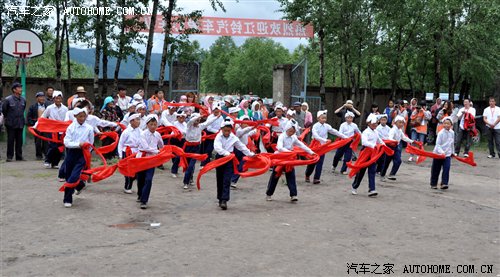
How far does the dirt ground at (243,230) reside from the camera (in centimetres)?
674

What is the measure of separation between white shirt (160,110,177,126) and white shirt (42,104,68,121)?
238 cm

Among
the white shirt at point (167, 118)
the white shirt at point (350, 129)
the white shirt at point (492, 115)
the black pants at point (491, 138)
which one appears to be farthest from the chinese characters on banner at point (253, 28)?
the white shirt at point (167, 118)

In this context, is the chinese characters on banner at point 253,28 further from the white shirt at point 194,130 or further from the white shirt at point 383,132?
the white shirt at point 194,130

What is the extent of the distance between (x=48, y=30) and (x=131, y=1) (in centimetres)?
389

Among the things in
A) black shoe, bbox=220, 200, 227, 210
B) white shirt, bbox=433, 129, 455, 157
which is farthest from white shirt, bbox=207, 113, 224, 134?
white shirt, bbox=433, 129, 455, 157

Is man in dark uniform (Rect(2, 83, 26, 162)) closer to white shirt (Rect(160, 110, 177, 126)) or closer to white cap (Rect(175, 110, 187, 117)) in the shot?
white shirt (Rect(160, 110, 177, 126))

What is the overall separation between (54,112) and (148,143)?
4394 millimetres

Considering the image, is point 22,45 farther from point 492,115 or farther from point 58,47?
point 492,115

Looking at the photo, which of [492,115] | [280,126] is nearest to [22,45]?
[280,126]

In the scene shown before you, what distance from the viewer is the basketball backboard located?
57.8 ft

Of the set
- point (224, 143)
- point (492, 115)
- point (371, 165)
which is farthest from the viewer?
point (492, 115)

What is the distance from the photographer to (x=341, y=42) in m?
23.0

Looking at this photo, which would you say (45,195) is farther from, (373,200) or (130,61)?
(130,61)

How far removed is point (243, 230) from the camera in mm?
8469
